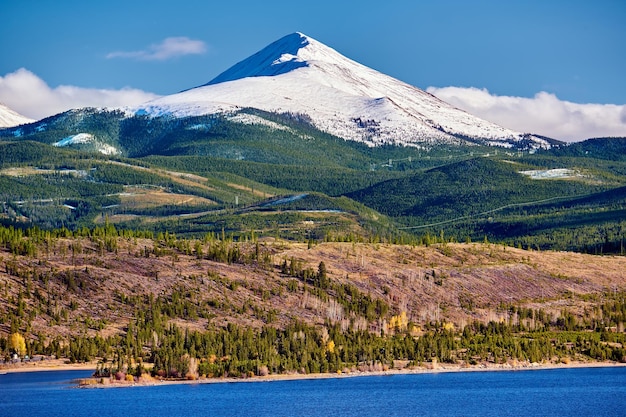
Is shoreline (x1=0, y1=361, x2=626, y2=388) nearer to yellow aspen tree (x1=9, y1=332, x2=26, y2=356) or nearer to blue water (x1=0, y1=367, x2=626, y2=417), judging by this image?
blue water (x1=0, y1=367, x2=626, y2=417)

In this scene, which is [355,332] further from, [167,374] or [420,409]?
[420,409]

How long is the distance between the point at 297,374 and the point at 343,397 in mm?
24284

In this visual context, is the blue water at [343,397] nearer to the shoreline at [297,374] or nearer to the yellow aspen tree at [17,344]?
the shoreline at [297,374]

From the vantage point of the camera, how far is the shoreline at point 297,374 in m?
164

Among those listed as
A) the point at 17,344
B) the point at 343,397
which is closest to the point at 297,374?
the point at 343,397

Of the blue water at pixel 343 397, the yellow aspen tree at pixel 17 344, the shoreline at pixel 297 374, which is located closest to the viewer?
the blue water at pixel 343 397

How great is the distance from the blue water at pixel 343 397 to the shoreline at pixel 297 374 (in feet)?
8.19

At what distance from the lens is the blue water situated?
13800 cm

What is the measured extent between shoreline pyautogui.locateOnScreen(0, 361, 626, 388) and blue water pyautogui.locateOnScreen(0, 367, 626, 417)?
2.50 meters

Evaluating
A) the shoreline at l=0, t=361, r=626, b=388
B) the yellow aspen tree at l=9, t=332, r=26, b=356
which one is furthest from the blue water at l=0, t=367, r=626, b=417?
the yellow aspen tree at l=9, t=332, r=26, b=356

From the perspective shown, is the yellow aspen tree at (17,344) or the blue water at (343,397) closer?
the blue water at (343,397)

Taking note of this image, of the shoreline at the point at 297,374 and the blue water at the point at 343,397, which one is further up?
the shoreline at the point at 297,374

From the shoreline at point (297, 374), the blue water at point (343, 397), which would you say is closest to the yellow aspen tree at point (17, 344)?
the shoreline at point (297, 374)

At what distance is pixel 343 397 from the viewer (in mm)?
148750
